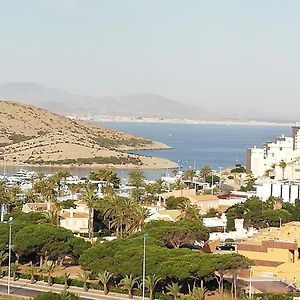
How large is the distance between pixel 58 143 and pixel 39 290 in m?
109

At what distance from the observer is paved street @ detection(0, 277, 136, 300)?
35.0 meters

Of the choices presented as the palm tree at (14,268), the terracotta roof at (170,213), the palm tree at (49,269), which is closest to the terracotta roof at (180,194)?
Result: the terracotta roof at (170,213)

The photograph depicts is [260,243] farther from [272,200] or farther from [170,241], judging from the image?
[272,200]

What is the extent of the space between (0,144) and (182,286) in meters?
121

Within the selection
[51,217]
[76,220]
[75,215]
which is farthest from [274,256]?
[75,215]

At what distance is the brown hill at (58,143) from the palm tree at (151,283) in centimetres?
9440

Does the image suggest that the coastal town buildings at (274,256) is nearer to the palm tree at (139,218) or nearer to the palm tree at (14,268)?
the palm tree at (139,218)

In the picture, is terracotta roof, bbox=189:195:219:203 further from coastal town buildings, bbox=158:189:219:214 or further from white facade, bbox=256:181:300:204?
white facade, bbox=256:181:300:204

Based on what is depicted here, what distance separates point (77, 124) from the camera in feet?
622

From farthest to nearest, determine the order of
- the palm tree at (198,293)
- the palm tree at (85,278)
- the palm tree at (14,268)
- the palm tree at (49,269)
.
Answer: the palm tree at (14,268), the palm tree at (49,269), the palm tree at (85,278), the palm tree at (198,293)

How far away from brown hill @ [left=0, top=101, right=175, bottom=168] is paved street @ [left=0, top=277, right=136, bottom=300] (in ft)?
300

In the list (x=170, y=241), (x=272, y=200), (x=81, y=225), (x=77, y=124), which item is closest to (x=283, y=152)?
(x=272, y=200)

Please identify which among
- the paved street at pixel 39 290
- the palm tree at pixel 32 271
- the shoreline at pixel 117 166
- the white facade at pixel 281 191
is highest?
the white facade at pixel 281 191

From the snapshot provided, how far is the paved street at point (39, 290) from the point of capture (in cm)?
3497
